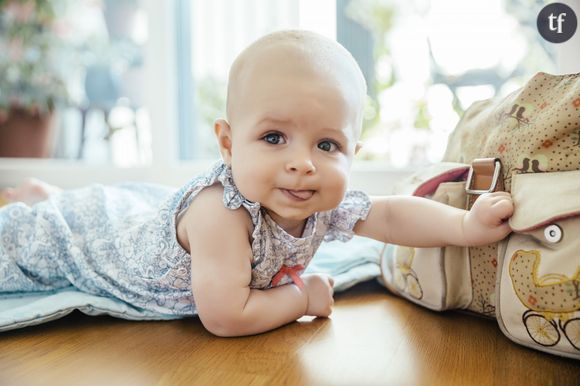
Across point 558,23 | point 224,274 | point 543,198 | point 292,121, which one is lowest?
point 224,274

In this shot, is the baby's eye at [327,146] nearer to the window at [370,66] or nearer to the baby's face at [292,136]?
the baby's face at [292,136]

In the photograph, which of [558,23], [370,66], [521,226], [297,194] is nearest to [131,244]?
[297,194]

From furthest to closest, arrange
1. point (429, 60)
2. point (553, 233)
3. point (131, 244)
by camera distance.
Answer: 1. point (429, 60)
2. point (131, 244)
3. point (553, 233)

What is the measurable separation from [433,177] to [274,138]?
35cm

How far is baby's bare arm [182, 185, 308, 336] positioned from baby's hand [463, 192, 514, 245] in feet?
1.08

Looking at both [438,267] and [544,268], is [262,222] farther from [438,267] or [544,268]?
[544,268]

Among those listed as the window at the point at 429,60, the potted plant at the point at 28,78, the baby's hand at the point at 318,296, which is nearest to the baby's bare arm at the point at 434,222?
the baby's hand at the point at 318,296

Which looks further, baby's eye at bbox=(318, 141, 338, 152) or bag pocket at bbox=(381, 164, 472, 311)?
bag pocket at bbox=(381, 164, 472, 311)

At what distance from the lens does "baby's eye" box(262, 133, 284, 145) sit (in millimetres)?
811

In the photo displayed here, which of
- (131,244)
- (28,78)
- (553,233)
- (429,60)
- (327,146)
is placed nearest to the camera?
(553,233)

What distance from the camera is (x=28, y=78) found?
2.82 metres

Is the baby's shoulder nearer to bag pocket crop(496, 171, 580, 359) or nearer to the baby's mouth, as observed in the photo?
the baby's mouth

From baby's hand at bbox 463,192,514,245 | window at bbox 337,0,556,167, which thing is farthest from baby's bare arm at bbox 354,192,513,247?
window at bbox 337,0,556,167

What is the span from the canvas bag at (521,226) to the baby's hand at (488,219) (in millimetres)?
14
